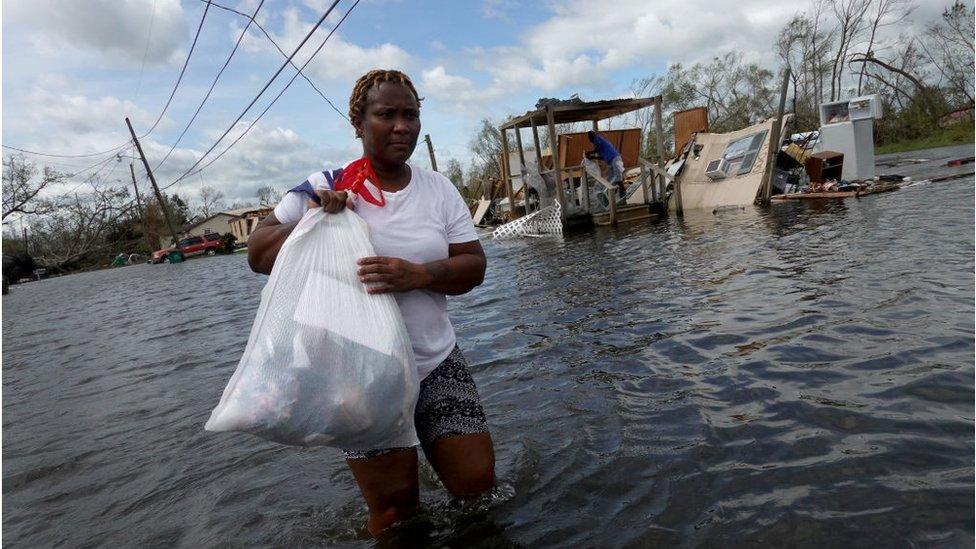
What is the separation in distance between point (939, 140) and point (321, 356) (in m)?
38.1

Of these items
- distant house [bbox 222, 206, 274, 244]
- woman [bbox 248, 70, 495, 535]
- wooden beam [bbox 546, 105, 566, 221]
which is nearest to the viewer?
woman [bbox 248, 70, 495, 535]

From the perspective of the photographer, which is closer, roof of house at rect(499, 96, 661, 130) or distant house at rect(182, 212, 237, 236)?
roof of house at rect(499, 96, 661, 130)

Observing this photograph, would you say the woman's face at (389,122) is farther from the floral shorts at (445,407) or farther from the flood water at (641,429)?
the flood water at (641,429)

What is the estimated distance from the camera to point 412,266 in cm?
202

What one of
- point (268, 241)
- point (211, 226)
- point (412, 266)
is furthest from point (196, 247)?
point (412, 266)

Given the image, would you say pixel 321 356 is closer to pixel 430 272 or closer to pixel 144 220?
pixel 430 272

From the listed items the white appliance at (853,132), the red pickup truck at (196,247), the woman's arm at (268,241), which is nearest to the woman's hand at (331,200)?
the woman's arm at (268,241)

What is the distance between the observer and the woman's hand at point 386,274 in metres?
1.92

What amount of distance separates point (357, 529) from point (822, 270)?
5.36 m

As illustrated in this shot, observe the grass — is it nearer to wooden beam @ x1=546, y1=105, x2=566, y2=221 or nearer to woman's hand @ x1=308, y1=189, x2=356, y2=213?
wooden beam @ x1=546, y1=105, x2=566, y2=221

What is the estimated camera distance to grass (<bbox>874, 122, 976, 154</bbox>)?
29.3 m

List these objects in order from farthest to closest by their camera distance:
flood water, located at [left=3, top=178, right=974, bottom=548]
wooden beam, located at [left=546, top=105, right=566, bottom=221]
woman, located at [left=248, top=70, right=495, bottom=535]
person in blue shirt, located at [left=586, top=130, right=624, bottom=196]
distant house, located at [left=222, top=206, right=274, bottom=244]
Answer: distant house, located at [left=222, top=206, right=274, bottom=244] < wooden beam, located at [left=546, top=105, right=566, bottom=221] < person in blue shirt, located at [left=586, top=130, right=624, bottom=196] < flood water, located at [left=3, top=178, right=974, bottom=548] < woman, located at [left=248, top=70, right=495, bottom=535]

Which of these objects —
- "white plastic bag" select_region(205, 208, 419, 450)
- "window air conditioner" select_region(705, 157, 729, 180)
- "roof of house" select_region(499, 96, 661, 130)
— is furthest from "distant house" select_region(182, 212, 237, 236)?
"white plastic bag" select_region(205, 208, 419, 450)

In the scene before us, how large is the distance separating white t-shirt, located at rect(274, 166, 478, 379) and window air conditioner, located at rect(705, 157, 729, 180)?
50.1ft
